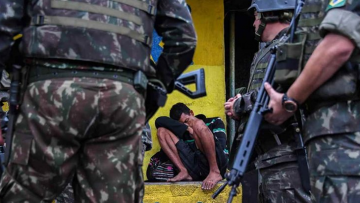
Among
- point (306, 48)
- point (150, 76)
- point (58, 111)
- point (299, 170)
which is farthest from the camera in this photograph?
point (299, 170)

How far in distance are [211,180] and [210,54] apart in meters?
2.06

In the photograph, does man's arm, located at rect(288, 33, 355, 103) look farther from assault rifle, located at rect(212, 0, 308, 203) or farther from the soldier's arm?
assault rifle, located at rect(212, 0, 308, 203)

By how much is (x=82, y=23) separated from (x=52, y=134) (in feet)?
1.75

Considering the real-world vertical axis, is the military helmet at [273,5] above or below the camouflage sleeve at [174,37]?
above

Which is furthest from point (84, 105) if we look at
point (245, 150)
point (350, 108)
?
point (350, 108)

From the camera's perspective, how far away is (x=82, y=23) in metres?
2.55

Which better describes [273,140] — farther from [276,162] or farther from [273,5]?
[273,5]

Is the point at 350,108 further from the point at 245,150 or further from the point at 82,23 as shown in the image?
the point at 82,23

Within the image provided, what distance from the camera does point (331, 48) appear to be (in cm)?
243

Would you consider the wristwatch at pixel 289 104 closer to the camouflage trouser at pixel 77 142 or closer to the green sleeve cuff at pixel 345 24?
the green sleeve cuff at pixel 345 24

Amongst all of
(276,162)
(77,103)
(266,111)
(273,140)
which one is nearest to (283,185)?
(276,162)

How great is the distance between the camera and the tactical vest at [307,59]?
249 cm

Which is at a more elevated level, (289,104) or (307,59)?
(307,59)

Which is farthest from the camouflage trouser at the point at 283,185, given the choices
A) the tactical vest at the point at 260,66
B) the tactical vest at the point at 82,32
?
the tactical vest at the point at 82,32
